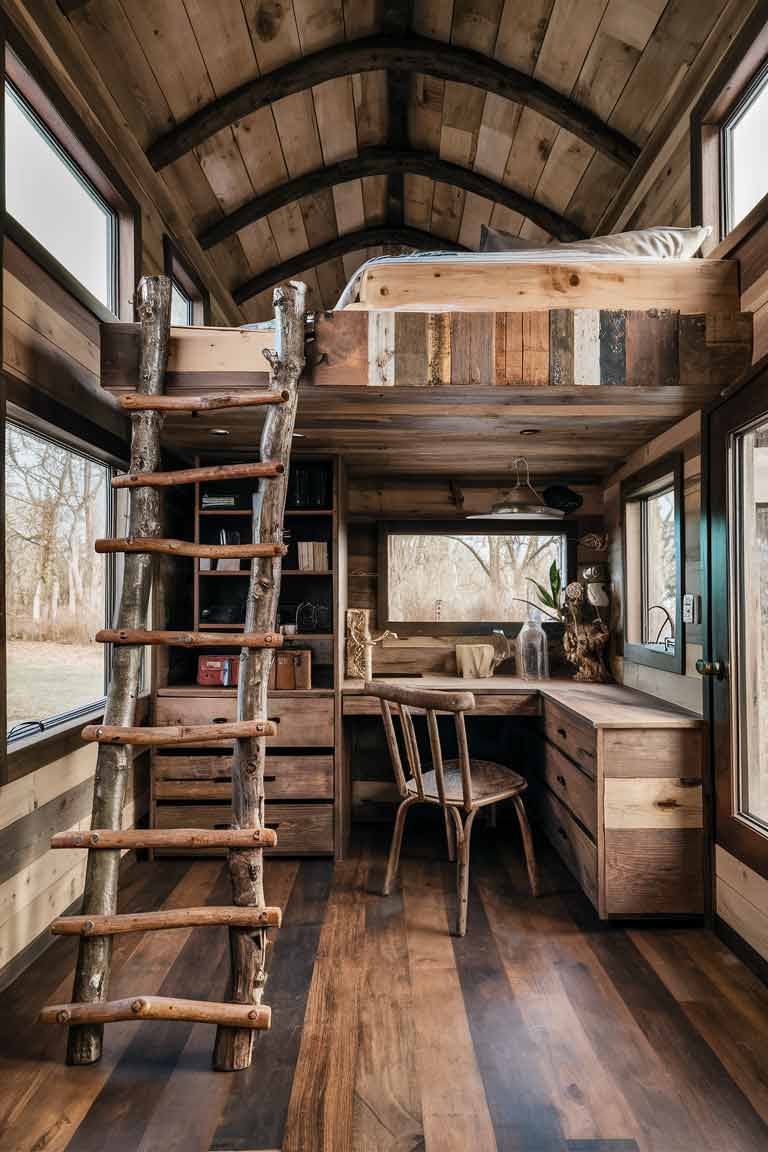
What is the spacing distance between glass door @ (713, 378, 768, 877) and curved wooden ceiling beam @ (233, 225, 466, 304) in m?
3.12

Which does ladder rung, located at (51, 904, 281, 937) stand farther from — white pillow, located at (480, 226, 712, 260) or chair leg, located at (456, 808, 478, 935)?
white pillow, located at (480, 226, 712, 260)

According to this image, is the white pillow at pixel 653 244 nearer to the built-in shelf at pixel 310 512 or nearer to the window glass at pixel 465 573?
the built-in shelf at pixel 310 512

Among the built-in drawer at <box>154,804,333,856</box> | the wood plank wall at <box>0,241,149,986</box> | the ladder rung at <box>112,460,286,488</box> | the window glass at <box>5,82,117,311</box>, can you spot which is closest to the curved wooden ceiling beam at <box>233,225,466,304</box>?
the window glass at <box>5,82,117,311</box>

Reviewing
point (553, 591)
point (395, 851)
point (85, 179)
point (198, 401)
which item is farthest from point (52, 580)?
point (553, 591)

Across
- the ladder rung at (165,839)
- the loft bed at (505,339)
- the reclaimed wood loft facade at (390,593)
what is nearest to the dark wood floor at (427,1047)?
the reclaimed wood loft facade at (390,593)

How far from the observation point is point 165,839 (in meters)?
1.99

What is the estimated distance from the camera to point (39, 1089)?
179cm

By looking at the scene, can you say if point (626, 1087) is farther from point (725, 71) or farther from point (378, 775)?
point (725, 71)

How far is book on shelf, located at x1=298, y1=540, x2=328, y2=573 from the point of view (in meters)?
3.69

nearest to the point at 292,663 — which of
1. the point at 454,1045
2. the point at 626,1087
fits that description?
the point at 454,1045

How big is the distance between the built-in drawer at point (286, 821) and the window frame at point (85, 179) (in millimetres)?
2261

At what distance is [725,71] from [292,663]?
9.66ft

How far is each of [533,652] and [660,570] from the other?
0.83 m

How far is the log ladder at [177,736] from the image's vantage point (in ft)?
6.24
